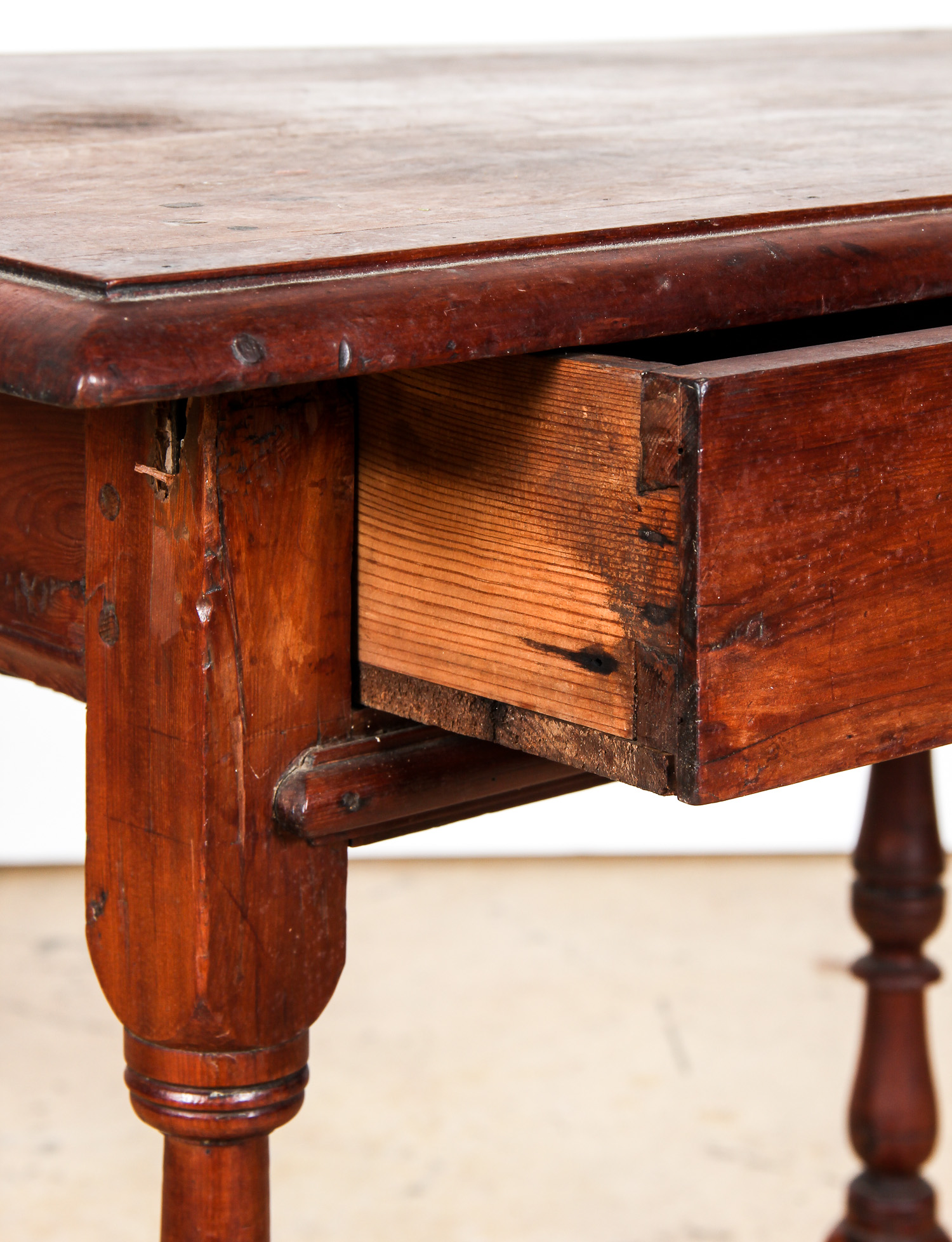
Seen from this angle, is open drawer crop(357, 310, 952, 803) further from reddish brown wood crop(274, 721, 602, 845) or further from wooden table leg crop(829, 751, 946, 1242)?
wooden table leg crop(829, 751, 946, 1242)

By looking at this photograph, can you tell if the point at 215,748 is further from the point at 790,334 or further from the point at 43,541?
the point at 790,334

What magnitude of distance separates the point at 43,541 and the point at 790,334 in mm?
286

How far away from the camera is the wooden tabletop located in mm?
493

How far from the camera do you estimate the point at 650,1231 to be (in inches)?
65.1

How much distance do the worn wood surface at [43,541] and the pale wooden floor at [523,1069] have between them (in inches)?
42.9

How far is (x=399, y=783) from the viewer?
0.66 metres

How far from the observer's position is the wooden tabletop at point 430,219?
1.62 ft

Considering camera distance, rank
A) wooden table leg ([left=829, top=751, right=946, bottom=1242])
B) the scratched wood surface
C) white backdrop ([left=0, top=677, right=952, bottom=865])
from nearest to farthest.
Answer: the scratched wood surface → wooden table leg ([left=829, top=751, right=946, bottom=1242]) → white backdrop ([left=0, top=677, right=952, bottom=865])

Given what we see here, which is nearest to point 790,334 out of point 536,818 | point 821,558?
point 821,558

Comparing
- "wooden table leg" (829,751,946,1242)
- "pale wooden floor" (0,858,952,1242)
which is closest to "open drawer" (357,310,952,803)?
"wooden table leg" (829,751,946,1242)

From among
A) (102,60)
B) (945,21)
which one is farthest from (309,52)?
(945,21)

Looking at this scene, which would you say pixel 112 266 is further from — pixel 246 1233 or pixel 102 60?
pixel 102 60

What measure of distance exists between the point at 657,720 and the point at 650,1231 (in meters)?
1.23

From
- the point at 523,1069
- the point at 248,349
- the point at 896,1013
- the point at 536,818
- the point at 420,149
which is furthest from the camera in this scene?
the point at 536,818
